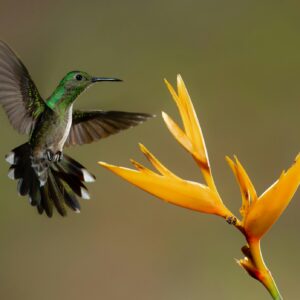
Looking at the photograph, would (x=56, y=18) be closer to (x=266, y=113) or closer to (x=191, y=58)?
(x=191, y=58)

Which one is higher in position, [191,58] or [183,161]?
[191,58]

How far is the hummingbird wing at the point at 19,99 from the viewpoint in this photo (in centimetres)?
83

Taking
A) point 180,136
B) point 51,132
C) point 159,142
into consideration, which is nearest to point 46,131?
point 51,132

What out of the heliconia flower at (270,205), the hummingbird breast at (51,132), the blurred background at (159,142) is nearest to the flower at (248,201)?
the heliconia flower at (270,205)

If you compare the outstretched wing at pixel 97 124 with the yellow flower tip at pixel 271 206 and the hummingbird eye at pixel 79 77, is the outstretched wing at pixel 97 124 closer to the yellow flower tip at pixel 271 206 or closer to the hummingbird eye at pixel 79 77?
the hummingbird eye at pixel 79 77

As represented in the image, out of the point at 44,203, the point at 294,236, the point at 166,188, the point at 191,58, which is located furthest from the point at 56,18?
the point at 166,188

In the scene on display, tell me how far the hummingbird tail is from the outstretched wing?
0.15 feet

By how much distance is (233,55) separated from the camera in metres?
2.39

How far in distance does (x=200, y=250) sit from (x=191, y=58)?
69cm

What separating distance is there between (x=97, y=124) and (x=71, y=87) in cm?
10

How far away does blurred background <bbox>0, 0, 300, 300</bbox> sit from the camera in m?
2.07

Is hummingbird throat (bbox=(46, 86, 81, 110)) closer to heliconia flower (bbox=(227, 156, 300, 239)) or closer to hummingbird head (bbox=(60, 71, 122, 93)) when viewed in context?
hummingbird head (bbox=(60, 71, 122, 93))

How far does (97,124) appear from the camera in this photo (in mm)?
922

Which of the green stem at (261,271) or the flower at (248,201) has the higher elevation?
the flower at (248,201)
